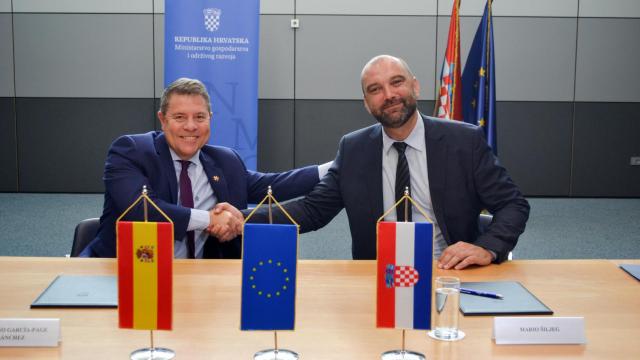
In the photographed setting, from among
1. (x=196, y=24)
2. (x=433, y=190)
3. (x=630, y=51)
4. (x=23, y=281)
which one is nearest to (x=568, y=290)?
(x=433, y=190)

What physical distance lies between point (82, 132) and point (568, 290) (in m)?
6.83

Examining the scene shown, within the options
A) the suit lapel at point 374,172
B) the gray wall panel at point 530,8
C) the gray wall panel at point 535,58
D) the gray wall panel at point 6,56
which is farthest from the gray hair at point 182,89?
the gray wall panel at point 6,56

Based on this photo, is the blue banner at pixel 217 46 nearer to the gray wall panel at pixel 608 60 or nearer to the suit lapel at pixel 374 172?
the suit lapel at pixel 374 172

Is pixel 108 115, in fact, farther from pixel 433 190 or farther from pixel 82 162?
pixel 433 190

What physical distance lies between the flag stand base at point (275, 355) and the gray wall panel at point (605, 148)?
7043mm

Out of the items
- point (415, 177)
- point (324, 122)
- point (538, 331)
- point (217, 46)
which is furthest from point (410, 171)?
point (324, 122)

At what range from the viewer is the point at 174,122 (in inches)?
104

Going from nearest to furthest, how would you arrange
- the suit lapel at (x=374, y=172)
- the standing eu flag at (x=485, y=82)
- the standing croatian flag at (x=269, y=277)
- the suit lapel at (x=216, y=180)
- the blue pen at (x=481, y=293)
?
the standing croatian flag at (x=269, y=277) < the blue pen at (x=481, y=293) < the suit lapel at (x=374, y=172) < the suit lapel at (x=216, y=180) < the standing eu flag at (x=485, y=82)

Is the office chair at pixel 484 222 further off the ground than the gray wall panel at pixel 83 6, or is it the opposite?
the gray wall panel at pixel 83 6

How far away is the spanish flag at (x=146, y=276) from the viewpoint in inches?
52.2

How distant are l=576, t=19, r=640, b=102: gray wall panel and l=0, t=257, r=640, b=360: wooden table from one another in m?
5.98

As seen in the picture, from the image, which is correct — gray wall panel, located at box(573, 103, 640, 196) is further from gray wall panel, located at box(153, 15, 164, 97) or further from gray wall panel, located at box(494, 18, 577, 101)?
gray wall panel, located at box(153, 15, 164, 97)

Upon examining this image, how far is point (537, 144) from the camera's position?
7.64m

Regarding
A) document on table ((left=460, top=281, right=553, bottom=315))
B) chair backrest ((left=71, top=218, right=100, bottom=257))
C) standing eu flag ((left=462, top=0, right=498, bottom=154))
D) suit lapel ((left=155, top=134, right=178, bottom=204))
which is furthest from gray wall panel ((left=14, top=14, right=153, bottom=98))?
document on table ((left=460, top=281, right=553, bottom=315))
